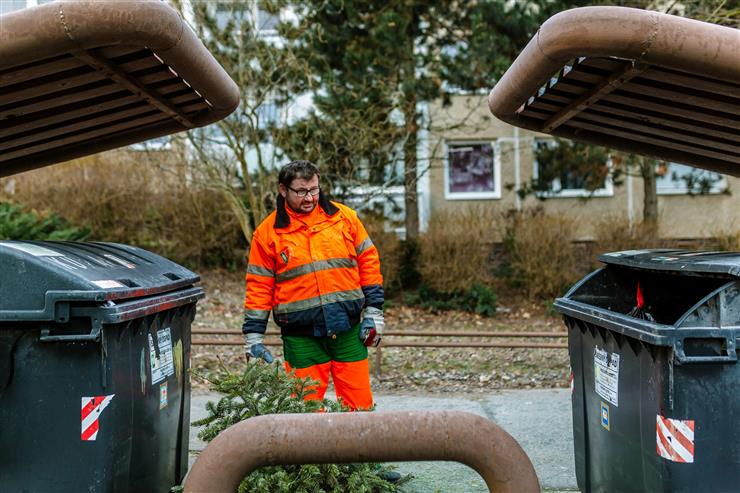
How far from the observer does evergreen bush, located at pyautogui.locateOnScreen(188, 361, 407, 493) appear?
3.59m

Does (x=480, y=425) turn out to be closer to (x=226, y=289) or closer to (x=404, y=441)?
(x=404, y=441)

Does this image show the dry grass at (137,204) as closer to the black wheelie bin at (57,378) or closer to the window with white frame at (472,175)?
the window with white frame at (472,175)

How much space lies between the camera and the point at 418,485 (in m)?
4.56

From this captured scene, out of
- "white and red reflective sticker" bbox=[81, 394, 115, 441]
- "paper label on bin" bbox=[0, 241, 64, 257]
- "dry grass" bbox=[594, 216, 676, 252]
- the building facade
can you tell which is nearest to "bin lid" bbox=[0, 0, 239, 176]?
"paper label on bin" bbox=[0, 241, 64, 257]

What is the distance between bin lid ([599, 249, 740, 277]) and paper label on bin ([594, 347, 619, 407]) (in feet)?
1.50

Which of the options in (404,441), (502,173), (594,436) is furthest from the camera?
(502,173)

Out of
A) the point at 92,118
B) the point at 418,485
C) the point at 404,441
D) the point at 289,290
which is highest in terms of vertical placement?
the point at 92,118

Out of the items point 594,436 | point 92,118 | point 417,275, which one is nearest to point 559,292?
point 417,275

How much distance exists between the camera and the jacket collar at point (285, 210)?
4402mm

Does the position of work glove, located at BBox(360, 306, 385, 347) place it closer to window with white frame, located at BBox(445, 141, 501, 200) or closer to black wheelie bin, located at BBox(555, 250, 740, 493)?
black wheelie bin, located at BBox(555, 250, 740, 493)

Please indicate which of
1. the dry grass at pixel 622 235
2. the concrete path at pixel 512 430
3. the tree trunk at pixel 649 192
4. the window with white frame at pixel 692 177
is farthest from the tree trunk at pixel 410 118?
the concrete path at pixel 512 430

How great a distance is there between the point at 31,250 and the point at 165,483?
54.8 inches

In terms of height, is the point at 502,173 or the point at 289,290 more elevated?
the point at 502,173

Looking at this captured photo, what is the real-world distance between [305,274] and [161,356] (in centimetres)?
93
